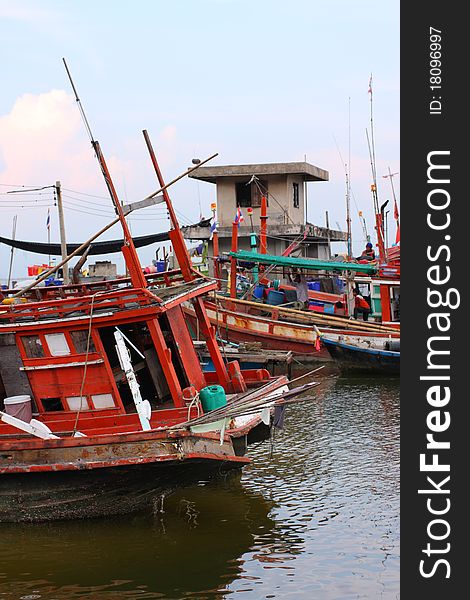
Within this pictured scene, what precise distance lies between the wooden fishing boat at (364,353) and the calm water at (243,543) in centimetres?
878

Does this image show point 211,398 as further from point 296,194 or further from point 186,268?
point 296,194

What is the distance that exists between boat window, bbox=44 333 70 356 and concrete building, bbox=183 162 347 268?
22.5 meters

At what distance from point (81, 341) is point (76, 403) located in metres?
0.91

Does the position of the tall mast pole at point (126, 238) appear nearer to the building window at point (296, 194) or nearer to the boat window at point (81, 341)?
the boat window at point (81, 341)

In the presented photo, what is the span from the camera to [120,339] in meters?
11.1

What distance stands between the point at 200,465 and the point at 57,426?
235 cm

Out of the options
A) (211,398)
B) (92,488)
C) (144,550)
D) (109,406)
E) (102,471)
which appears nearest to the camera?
(144,550)

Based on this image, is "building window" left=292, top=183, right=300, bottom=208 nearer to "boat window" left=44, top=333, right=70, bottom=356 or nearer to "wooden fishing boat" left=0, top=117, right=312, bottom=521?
"wooden fishing boat" left=0, top=117, right=312, bottom=521

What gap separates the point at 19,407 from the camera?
11570mm

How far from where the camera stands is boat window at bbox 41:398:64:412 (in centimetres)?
1193

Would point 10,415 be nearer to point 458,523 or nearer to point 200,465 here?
point 200,465

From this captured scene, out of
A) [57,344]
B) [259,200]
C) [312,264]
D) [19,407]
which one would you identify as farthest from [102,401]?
[259,200]

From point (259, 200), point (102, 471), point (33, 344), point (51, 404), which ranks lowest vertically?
point (102, 471)

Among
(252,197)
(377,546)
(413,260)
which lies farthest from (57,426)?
(252,197)
